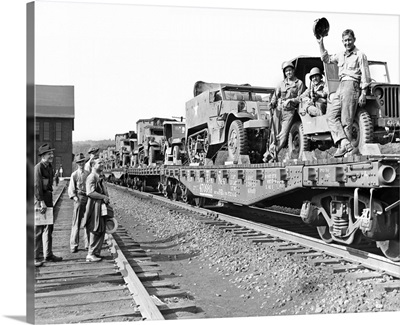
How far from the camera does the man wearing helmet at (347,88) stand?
5.61m

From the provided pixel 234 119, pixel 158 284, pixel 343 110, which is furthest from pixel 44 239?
pixel 234 119

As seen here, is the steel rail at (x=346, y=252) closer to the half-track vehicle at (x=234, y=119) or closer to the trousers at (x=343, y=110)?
the trousers at (x=343, y=110)

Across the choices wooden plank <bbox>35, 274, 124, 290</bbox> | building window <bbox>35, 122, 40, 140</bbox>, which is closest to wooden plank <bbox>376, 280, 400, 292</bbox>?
wooden plank <bbox>35, 274, 124, 290</bbox>

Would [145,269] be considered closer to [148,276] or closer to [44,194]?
[148,276]

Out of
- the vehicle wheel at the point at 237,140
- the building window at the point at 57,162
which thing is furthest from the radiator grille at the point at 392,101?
the building window at the point at 57,162

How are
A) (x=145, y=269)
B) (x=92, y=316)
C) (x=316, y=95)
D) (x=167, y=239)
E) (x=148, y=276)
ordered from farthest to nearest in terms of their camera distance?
(x=167, y=239) < (x=316, y=95) < (x=145, y=269) < (x=148, y=276) < (x=92, y=316)

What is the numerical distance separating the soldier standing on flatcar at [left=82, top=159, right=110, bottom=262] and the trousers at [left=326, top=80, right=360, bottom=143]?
121 inches

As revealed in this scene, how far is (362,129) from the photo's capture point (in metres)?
5.95

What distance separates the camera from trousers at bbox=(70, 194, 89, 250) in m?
5.42

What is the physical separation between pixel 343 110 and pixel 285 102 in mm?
1545

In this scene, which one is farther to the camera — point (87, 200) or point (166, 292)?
point (87, 200)

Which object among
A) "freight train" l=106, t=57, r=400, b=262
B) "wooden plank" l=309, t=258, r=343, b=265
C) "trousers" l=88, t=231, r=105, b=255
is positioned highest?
"freight train" l=106, t=57, r=400, b=262

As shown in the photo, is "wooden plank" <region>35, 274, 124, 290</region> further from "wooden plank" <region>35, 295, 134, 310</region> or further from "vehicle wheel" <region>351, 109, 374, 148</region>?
"vehicle wheel" <region>351, 109, 374, 148</region>

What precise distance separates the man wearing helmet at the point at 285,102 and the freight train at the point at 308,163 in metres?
0.12
